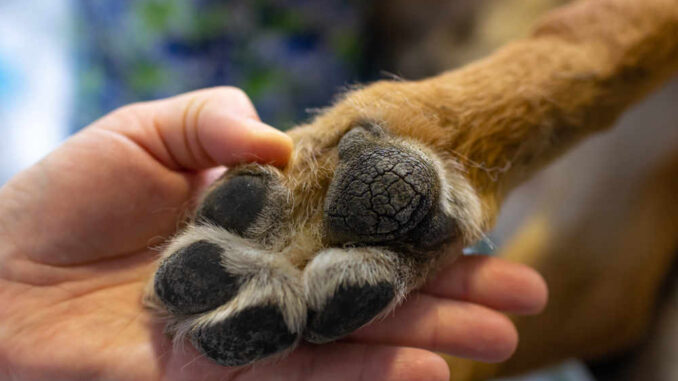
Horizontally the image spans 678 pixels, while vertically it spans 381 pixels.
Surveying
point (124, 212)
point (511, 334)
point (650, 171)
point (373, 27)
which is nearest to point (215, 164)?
point (124, 212)

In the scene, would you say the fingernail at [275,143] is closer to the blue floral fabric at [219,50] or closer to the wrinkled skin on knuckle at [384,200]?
the wrinkled skin on knuckle at [384,200]

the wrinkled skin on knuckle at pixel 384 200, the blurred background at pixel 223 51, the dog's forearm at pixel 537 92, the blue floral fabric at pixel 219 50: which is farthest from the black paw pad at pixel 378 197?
the blue floral fabric at pixel 219 50

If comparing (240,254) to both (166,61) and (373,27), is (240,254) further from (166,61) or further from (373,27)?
(373,27)

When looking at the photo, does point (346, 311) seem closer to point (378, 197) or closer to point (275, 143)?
point (378, 197)

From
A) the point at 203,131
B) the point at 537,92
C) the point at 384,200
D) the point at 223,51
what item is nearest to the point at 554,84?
the point at 537,92

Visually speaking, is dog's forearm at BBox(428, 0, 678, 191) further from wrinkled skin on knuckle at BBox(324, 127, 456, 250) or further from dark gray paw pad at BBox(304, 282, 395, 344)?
dark gray paw pad at BBox(304, 282, 395, 344)
